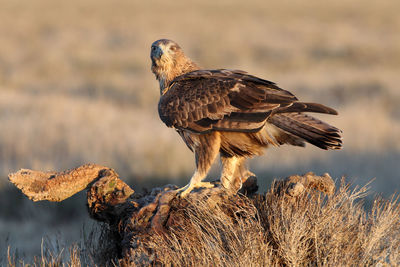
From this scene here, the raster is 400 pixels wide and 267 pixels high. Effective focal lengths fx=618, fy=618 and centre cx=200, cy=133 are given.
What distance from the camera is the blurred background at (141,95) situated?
439 inches

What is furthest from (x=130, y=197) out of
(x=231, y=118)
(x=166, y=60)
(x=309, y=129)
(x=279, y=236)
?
(x=309, y=129)

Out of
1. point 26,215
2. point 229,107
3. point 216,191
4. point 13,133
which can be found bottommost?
point 26,215

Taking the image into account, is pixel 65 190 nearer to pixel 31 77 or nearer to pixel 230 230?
pixel 230 230

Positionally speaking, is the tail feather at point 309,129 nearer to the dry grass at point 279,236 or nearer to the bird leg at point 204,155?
the dry grass at point 279,236

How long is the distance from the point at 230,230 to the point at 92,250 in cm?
143

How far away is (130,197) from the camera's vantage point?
16.9 feet

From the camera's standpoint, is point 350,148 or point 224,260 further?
point 350,148

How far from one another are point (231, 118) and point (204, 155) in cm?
38

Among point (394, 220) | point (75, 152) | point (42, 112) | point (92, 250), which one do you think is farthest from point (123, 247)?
point (42, 112)

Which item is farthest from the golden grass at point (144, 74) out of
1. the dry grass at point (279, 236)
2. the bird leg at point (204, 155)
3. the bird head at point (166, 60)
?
the dry grass at point (279, 236)

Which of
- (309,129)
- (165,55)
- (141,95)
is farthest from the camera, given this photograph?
(141,95)

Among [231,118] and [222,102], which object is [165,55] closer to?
[222,102]

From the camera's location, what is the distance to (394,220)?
4.42m

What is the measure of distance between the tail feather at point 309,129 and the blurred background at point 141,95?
308mm
